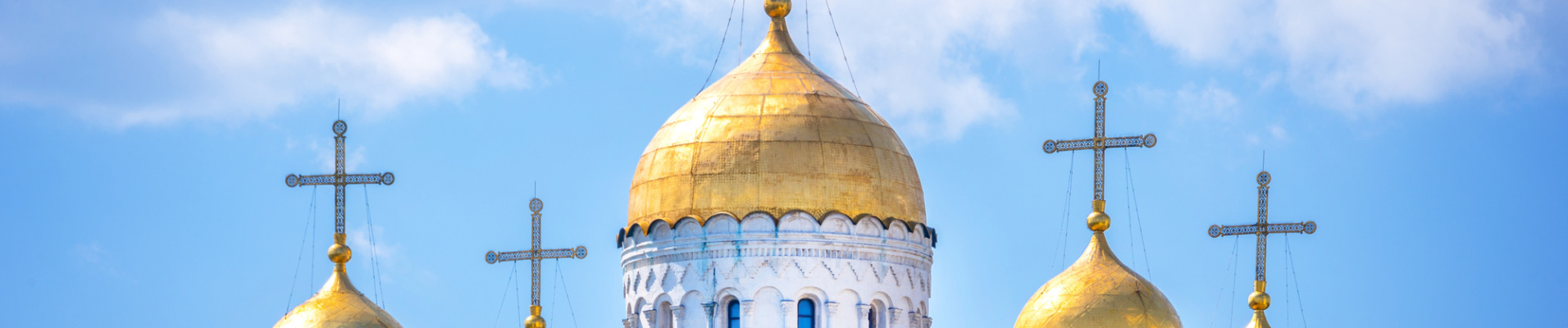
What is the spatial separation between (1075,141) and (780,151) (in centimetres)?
456

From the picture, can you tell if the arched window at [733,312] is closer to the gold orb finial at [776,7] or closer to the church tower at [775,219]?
the church tower at [775,219]

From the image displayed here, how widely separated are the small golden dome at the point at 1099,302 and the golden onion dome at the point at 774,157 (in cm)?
208

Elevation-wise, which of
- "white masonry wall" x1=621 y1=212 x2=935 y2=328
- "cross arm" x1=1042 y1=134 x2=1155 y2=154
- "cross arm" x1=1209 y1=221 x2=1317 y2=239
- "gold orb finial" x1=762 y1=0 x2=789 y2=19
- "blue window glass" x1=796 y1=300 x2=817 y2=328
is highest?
"gold orb finial" x1=762 y1=0 x2=789 y2=19

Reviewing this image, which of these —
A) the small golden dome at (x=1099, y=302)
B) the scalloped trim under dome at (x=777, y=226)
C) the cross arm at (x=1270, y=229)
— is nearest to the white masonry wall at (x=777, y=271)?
the scalloped trim under dome at (x=777, y=226)

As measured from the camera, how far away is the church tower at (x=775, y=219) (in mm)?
56031

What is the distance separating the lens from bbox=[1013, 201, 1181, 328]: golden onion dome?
56.7 m

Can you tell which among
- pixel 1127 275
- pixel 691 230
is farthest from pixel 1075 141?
pixel 691 230

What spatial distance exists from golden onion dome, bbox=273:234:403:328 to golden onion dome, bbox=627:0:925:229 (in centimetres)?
385

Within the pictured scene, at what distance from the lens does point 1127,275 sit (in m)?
57.2

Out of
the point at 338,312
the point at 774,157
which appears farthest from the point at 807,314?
the point at 338,312

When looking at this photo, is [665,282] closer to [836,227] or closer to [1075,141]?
[836,227]

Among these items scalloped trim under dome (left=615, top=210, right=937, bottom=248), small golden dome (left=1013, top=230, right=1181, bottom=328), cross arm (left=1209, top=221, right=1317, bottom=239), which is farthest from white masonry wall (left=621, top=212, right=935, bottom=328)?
cross arm (left=1209, top=221, right=1317, bottom=239)

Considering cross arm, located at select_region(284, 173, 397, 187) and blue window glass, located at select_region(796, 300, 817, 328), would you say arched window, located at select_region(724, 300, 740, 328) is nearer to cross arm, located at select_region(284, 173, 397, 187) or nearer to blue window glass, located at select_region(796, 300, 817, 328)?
blue window glass, located at select_region(796, 300, 817, 328)

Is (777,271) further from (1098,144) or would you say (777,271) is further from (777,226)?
(1098,144)
